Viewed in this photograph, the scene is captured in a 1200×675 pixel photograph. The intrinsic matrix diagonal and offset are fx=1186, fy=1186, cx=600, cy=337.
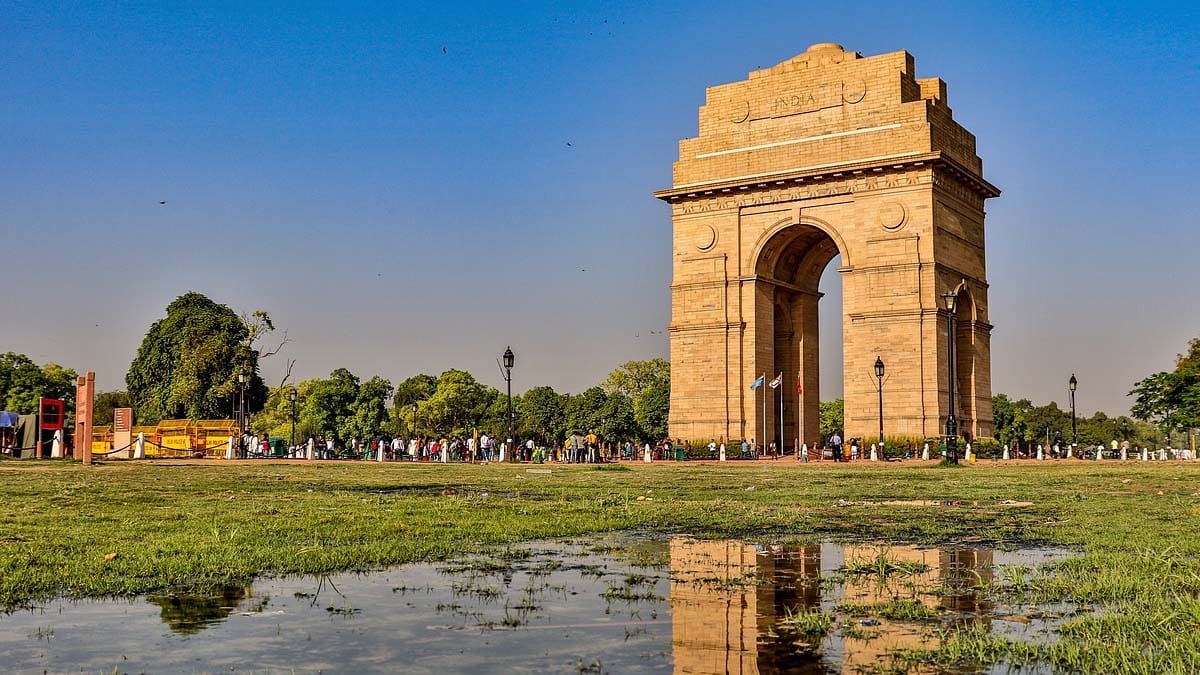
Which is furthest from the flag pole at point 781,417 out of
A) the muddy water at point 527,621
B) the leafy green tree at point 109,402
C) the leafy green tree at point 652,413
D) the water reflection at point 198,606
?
the leafy green tree at point 109,402

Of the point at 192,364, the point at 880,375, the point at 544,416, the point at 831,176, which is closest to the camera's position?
the point at 880,375

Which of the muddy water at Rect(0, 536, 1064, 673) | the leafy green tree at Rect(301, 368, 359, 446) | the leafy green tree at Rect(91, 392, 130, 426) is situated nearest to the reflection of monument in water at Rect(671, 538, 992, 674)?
the muddy water at Rect(0, 536, 1064, 673)

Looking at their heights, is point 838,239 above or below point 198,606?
above

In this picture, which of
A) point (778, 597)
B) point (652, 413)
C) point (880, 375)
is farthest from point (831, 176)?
point (652, 413)

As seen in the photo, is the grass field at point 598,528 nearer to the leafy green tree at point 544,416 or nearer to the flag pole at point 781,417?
the flag pole at point 781,417

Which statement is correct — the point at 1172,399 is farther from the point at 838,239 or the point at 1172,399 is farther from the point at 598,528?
the point at 598,528

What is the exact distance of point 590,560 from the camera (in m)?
8.28

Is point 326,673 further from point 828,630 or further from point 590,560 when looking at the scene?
point 590,560

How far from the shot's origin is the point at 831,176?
42.9m

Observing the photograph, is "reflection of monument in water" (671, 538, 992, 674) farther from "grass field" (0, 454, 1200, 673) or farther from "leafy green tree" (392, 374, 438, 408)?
→ "leafy green tree" (392, 374, 438, 408)

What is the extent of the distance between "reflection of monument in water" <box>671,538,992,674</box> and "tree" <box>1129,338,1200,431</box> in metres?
47.8

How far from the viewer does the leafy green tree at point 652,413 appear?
286 feet

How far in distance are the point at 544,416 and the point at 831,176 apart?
5443 cm

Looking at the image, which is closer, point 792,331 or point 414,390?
point 792,331
